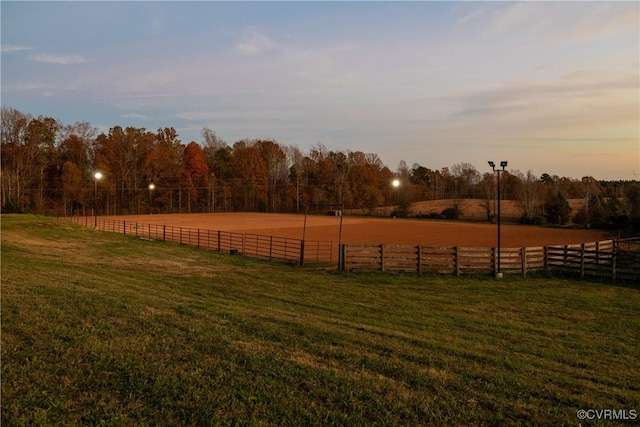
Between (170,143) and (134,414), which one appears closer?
(134,414)

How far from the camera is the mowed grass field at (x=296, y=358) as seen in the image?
427cm

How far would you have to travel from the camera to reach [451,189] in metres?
127

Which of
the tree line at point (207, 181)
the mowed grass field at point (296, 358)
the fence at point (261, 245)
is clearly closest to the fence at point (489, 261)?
the fence at point (261, 245)

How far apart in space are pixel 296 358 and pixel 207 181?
92.2 m

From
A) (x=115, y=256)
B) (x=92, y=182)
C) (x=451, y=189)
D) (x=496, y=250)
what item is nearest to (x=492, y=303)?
(x=496, y=250)

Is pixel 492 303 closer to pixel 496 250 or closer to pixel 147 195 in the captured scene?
pixel 496 250

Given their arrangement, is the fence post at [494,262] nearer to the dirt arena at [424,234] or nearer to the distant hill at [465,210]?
the dirt arena at [424,234]

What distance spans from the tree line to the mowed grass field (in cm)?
4806

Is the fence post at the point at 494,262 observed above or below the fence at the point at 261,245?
above

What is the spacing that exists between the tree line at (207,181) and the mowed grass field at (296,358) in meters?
48.1

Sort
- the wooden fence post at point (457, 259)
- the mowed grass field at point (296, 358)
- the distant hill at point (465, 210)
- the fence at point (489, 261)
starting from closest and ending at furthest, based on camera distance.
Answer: the mowed grass field at point (296, 358) → the fence at point (489, 261) → the wooden fence post at point (457, 259) → the distant hill at point (465, 210)

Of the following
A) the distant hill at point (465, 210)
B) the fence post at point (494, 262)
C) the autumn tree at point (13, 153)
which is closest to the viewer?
the fence post at point (494, 262)

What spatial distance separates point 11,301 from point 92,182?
78088mm

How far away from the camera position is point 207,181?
309 feet
